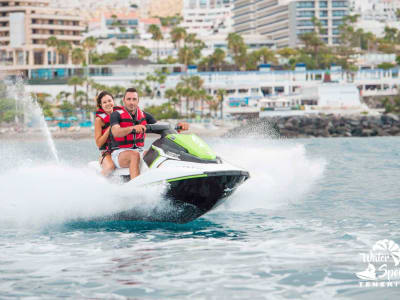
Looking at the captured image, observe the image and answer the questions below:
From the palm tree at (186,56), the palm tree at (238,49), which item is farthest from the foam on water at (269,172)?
the palm tree at (186,56)

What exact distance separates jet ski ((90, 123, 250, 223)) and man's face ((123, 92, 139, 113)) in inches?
15.9

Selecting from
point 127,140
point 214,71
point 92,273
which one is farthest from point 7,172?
point 214,71

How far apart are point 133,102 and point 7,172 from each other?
2.90 m

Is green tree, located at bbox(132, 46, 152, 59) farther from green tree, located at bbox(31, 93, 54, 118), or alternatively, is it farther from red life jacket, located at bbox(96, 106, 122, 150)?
red life jacket, located at bbox(96, 106, 122, 150)

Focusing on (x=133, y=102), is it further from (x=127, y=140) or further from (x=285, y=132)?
(x=285, y=132)

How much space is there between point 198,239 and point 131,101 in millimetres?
2407

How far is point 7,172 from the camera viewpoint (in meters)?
13.0

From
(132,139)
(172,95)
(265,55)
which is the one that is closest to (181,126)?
(132,139)

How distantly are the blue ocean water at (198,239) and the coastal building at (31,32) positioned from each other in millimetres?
145183

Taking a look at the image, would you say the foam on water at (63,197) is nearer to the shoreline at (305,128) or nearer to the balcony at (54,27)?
the shoreline at (305,128)

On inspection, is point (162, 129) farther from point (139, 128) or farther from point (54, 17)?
point (54, 17)

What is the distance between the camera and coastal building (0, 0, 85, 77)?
522 ft

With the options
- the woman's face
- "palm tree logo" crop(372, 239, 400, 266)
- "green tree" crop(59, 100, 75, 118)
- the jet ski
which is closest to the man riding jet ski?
the jet ski

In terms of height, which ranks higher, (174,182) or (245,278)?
(174,182)
